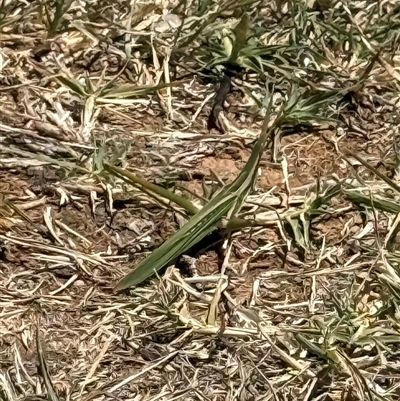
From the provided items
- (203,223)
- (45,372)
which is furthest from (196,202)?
(45,372)

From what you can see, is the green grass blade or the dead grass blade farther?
the green grass blade

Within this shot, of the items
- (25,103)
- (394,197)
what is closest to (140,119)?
(25,103)

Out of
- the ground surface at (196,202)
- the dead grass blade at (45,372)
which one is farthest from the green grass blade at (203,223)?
the dead grass blade at (45,372)

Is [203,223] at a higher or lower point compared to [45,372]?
higher

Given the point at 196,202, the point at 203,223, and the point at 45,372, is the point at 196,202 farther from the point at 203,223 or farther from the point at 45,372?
the point at 45,372

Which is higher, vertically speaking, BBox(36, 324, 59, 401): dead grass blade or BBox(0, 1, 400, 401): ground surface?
BBox(0, 1, 400, 401): ground surface

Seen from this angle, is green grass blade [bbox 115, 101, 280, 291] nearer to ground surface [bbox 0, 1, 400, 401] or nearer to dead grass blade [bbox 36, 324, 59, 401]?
ground surface [bbox 0, 1, 400, 401]

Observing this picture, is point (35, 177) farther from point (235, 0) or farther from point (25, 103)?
point (235, 0)

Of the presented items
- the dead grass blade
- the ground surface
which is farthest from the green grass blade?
the dead grass blade
